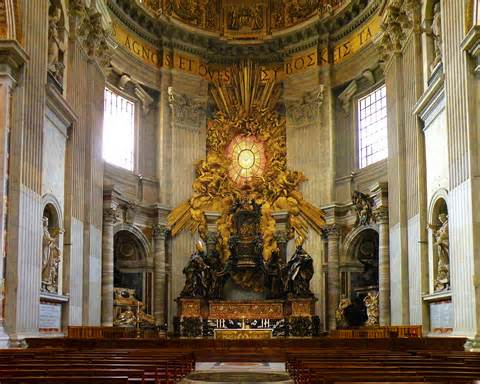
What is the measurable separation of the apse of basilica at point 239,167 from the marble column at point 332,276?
0.07m

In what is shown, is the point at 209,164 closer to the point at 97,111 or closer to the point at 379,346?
the point at 97,111

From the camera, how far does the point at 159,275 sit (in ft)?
77.4

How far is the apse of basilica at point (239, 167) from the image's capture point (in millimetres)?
13750

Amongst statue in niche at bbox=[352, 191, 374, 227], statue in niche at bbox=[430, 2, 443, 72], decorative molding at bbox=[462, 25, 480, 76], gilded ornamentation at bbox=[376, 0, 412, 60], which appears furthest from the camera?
statue in niche at bbox=[352, 191, 374, 227]

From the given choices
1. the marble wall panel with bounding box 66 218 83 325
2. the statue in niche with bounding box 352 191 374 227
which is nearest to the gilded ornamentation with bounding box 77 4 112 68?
the marble wall panel with bounding box 66 218 83 325

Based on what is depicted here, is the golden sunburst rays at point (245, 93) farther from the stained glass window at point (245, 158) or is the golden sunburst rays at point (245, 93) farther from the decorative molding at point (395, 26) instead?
the decorative molding at point (395, 26)

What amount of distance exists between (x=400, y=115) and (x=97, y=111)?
26.6ft

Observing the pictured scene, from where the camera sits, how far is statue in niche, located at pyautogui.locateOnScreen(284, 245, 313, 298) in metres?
22.4

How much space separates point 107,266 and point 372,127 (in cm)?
939

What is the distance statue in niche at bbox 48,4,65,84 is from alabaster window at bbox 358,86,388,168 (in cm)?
1008

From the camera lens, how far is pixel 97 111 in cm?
2019

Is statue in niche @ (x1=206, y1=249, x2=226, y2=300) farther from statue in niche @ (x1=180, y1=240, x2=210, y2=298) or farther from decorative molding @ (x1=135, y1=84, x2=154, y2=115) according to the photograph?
decorative molding @ (x1=135, y1=84, x2=154, y2=115)

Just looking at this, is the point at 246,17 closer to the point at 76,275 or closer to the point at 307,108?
the point at 307,108

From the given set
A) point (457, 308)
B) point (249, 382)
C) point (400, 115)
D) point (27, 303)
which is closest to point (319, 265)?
point (400, 115)
